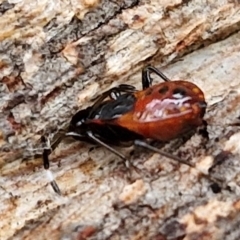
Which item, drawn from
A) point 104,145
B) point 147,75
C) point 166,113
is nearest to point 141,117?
point 166,113

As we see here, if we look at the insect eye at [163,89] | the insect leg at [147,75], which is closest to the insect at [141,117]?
the insect eye at [163,89]

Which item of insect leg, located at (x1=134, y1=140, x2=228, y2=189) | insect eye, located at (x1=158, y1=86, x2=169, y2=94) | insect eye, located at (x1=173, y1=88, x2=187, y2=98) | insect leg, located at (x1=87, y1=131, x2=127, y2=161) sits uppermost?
insect eye, located at (x1=158, y1=86, x2=169, y2=94)

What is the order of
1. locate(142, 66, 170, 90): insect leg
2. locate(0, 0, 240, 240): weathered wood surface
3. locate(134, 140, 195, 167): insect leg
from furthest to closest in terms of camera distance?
locate(142, 66, 170, 90): insect leg
locate(134, 140, 195, 167): insect leg
locate(0, 0, 240, 240): weathered wood surface

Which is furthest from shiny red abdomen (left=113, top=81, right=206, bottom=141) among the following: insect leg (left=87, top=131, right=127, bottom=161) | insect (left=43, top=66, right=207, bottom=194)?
insect leg (left=87, top=131, right=127, bottom=161)

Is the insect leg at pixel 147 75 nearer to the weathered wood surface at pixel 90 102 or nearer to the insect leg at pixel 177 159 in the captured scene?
the weathered wood surface at pixel 90 102

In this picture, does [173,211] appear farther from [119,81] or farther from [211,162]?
[119,81]

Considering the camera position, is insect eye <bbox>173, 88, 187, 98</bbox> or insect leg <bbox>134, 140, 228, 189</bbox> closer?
insect leg <bbox>134, 140, 228, 189</bbox>

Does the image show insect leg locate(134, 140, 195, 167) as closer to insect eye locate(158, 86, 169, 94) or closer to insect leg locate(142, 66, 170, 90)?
insect eye locate(158, 86, 169, 94)
